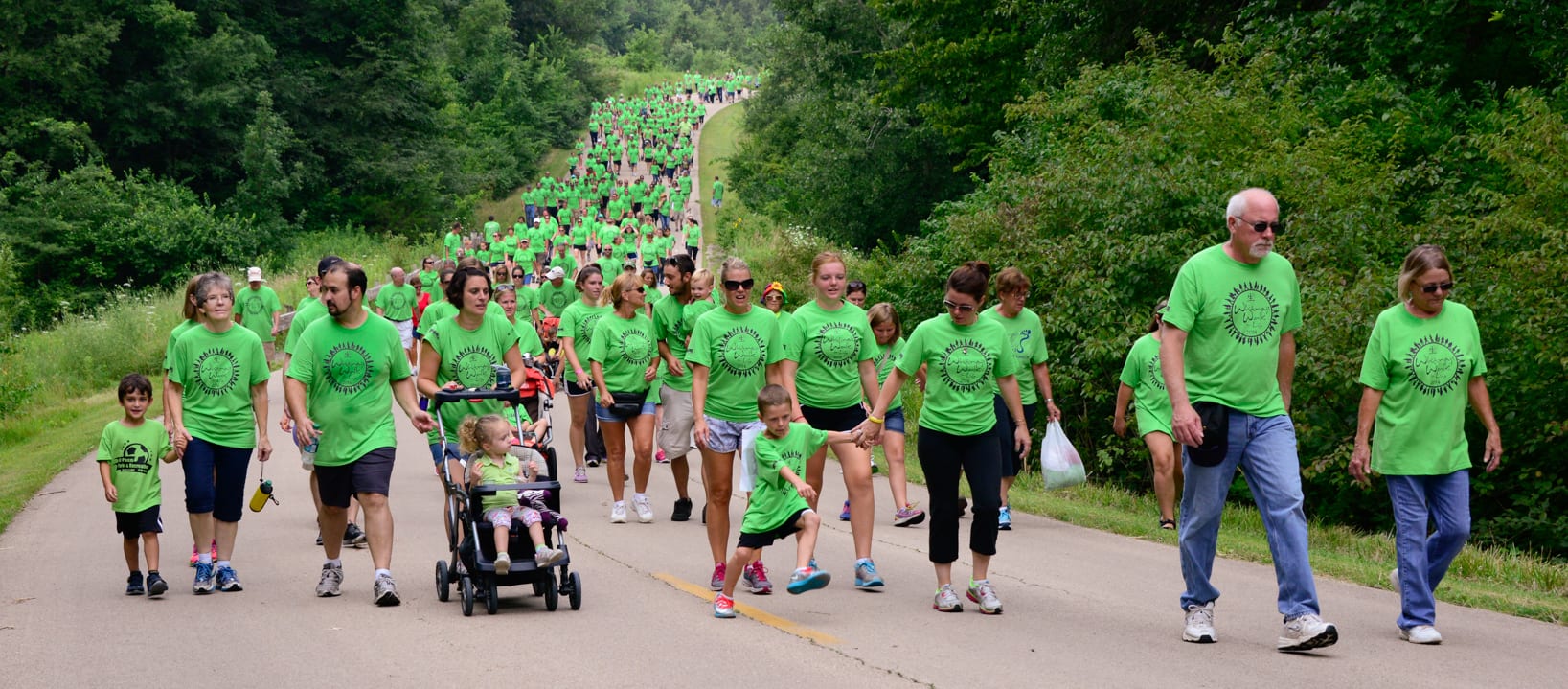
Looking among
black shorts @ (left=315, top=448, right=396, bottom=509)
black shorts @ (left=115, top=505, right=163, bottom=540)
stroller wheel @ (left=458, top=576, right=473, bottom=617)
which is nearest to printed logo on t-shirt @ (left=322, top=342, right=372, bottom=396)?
black shorts @ (left=315, top=448, right=396, bottom=509)

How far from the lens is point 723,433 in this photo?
9.95m

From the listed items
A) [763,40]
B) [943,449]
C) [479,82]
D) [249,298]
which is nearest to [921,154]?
[763,40]

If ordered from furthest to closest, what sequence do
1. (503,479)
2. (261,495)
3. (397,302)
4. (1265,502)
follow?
(397,302), (261,495), (503,479), (1265,502)

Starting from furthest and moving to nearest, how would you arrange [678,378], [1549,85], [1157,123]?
1. [1549,85]
2. [1157,123]
3. [678,378]

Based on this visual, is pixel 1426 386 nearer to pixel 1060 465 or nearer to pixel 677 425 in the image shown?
pixel 1060 465

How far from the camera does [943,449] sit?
8.59 metres

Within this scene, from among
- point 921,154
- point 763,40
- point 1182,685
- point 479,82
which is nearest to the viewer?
point 1182,685

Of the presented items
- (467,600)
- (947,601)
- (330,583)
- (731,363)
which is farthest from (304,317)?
(947,601)

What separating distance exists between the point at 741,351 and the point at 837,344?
0.63 m

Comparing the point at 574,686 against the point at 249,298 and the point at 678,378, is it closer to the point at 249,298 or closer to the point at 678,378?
the point at 678,378

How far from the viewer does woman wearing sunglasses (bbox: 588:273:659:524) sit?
12664 millimetres

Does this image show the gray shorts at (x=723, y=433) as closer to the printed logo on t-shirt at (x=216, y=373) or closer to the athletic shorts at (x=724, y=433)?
the athletic shorts at (x=724, y=433)

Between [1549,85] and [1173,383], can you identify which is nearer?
[1173,383]

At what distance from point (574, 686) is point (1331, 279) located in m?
10.0
